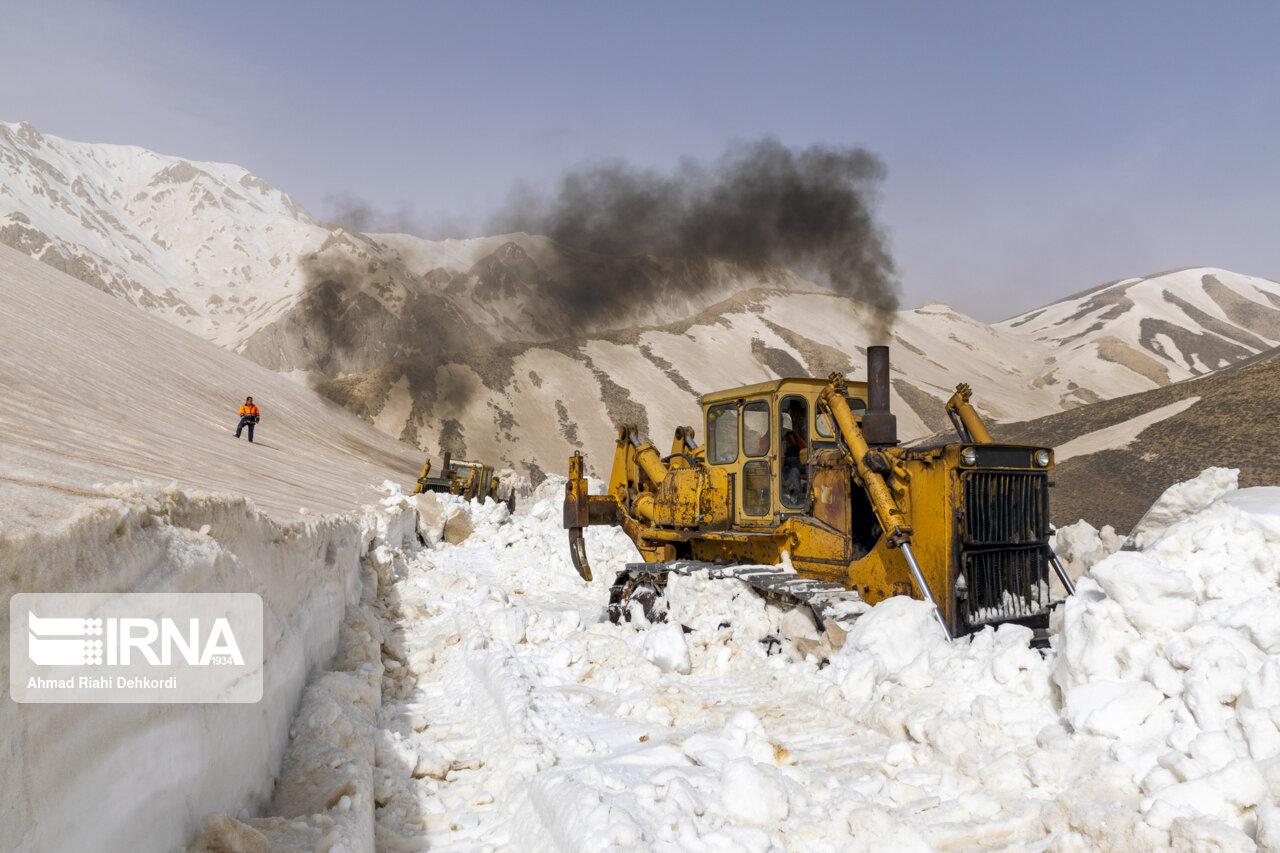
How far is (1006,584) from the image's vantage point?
630cm

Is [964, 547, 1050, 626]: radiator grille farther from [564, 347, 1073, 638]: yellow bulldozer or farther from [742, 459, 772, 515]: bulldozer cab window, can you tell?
[742, 459, 772, 515]: bulldozer cab window

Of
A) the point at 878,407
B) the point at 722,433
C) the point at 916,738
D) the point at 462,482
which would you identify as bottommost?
the point at 916,738

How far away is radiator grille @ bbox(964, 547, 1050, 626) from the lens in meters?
6.10

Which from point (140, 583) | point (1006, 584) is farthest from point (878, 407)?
point (140, 583)

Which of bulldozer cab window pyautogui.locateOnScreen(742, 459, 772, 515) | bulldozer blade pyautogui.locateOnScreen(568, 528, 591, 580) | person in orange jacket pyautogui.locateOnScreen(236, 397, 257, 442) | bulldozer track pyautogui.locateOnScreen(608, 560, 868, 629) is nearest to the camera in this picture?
bulldozer track pyautogui.locateOnScreen(608, 560, 868, 629)

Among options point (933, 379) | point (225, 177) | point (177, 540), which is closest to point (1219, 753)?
point (177, 540)

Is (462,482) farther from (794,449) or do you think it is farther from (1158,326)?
(1158,326)

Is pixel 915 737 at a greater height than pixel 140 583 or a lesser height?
lesser

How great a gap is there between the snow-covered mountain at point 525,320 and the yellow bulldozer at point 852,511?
23.5 meters

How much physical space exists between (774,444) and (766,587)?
1.52m

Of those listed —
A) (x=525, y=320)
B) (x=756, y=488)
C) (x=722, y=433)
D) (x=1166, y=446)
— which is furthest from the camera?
(x=525, y=320)

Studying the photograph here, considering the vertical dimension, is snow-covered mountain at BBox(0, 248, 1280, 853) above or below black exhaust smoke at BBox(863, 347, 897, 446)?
below

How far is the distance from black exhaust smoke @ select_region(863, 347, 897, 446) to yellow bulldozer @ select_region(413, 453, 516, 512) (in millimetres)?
14218

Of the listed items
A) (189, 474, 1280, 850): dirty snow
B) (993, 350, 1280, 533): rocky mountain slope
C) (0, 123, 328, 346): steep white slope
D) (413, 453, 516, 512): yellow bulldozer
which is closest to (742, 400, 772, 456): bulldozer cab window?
(189, 474, 1280, 850): dirty snow
